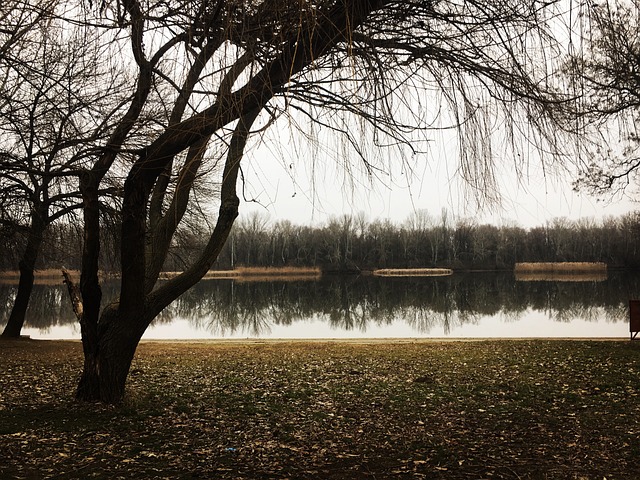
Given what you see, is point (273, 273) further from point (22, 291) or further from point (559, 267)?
point (22, 291)

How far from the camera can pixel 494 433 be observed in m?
5.37

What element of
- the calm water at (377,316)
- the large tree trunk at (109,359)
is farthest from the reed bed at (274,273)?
the large tree trunk at (109,359)

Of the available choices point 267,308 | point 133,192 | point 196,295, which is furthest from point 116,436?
point 196,295

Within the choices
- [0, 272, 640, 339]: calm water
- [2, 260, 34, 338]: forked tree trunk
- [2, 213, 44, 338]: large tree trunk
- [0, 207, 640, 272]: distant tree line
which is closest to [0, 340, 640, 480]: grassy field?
[2, 213, 44, 338]: large tree trunk

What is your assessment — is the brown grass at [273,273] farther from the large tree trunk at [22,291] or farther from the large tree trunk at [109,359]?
the large tree trunk at [109,359]

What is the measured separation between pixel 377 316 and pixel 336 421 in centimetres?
1723

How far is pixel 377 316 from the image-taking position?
22891mm

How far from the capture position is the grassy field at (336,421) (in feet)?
A: 14.7

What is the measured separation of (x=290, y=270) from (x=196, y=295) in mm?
24623

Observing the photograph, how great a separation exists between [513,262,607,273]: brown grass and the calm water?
24.1m

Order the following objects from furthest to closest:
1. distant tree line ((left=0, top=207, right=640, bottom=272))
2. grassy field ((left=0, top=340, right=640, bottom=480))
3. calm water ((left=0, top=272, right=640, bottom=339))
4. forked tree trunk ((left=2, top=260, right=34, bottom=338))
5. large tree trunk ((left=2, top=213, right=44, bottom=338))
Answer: distant tree line ((left=0, top=207, right=640, bottom=272))
calm water ((left=0, top=272, right=640, bottom=339))
forked tree trunk ((left=2, top=260, right=34, bottom=338))
large tree trunk ((left=2, top=213, right=44, bottom=338))
grassy field ((left=0, top=340, right=640, bottom=480))

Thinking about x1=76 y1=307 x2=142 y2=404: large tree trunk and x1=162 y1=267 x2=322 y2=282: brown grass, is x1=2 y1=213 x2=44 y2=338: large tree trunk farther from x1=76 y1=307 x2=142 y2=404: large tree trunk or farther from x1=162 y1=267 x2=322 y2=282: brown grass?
x1=162 y1=267 x2=322 y2=282: brown grass

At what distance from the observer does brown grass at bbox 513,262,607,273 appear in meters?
54.8

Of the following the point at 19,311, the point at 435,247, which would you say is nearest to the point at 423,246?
the point at 435,247
